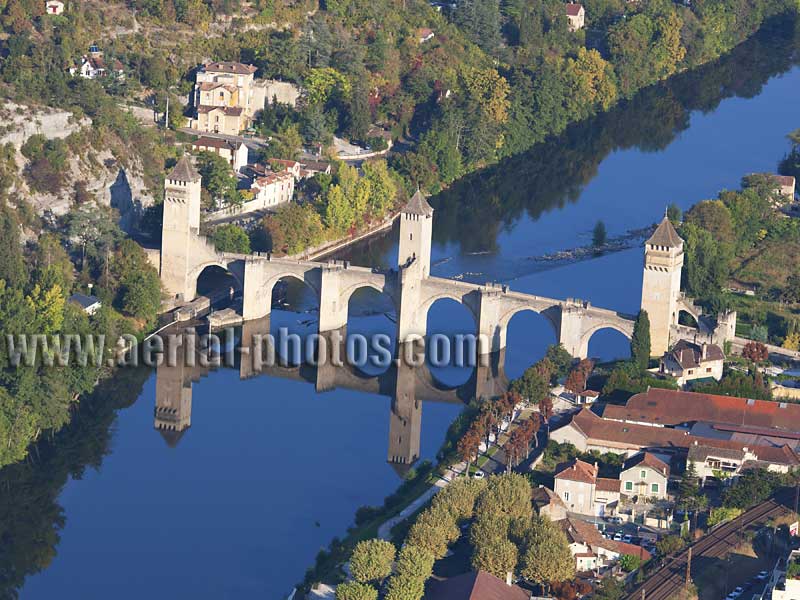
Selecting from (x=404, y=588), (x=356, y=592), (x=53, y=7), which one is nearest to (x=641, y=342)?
(x=404, y=588)

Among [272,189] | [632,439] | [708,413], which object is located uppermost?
[272,189]

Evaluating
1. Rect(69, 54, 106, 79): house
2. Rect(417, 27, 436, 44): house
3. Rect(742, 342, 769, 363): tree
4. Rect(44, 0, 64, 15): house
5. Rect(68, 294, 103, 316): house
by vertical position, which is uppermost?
Rect(44, 0, 64, 15): house

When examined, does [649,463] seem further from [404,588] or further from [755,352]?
[755,352]

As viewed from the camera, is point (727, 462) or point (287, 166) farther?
point (287, 166)

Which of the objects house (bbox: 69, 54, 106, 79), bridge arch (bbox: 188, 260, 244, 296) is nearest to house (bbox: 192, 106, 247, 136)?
house (bbox: 69, 54, 106, 79)

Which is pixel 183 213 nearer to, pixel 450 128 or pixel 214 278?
pixel 214 278

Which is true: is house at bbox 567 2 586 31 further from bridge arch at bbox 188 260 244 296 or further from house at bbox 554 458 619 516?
house at bbox 554 458 619 516
